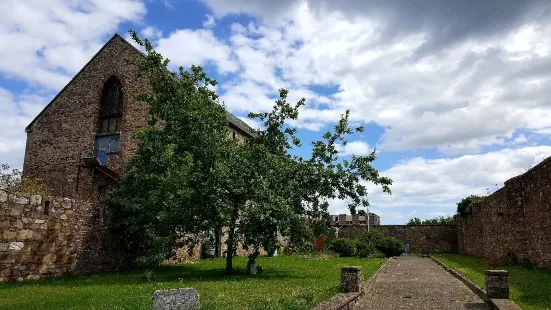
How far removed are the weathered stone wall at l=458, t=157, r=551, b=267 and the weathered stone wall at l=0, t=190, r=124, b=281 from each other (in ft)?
52.7

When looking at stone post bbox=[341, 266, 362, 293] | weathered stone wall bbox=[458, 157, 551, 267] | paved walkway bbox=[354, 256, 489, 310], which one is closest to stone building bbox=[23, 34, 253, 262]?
weathered stone wall bbox=[458, 157, 551, 267]

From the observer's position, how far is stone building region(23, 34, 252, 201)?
26266 mm

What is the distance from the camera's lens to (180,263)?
2225cm

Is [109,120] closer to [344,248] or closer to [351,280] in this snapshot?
[344,248]

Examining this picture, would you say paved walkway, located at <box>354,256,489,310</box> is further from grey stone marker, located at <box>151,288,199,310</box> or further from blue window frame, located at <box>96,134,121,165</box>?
blue window frame, located at <box>96,134,121,165</box>

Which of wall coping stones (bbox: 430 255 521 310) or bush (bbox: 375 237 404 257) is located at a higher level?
bush (bbox: 375 237 404 257)

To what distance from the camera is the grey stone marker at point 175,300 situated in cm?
650

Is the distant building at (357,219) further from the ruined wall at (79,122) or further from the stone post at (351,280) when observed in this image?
the stone post at (351,280)

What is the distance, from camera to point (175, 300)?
6762mm

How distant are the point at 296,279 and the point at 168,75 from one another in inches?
374

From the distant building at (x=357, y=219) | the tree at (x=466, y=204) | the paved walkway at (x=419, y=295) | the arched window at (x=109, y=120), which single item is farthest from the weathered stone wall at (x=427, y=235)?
the paved walkway at (x=419, y=295)

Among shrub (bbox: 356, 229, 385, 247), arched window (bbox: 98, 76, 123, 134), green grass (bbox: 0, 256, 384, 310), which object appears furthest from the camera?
shrub (bbox: 356, 229, 385, 247)

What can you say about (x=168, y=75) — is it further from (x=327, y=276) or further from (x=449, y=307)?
(x=449, y=307)

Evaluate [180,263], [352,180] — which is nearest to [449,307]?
[352,180]
